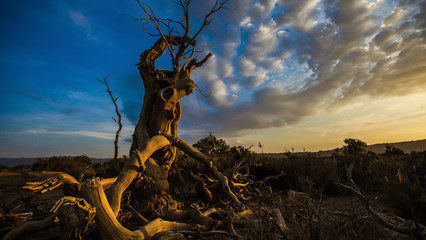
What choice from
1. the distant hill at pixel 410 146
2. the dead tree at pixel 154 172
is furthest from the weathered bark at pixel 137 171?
the distant hill at pixel 410 146

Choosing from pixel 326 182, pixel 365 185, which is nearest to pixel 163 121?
pixel 326 182

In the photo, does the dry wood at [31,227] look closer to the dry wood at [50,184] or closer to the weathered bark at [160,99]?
the dry wood at [50,184]

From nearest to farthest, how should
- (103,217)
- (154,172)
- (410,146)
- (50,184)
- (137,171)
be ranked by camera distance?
(103,217) < (50,184) < (137,171) < (154,172) < (410,146)

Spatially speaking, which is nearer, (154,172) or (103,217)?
(103,217)

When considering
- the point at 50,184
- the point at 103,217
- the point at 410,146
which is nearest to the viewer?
the point at 103,217

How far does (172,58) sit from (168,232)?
490 centimetres

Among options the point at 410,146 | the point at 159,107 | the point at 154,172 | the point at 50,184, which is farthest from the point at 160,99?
the point at 410,146

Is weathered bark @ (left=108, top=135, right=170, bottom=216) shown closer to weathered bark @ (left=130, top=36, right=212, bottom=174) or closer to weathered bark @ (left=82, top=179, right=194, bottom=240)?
weathered bark @ (left=130, top=36, right=212, bottom=174)

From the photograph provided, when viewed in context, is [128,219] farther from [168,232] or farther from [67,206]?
[67,206]

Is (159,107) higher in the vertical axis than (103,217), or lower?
higher

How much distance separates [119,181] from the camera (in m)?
3.49

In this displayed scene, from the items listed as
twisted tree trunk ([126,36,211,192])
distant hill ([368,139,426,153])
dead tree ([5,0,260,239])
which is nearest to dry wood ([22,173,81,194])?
dead tree ([5,0,260,239])

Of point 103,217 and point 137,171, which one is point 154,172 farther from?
point 103,217

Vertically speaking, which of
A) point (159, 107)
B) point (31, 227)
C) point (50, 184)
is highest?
point (159, 107)
